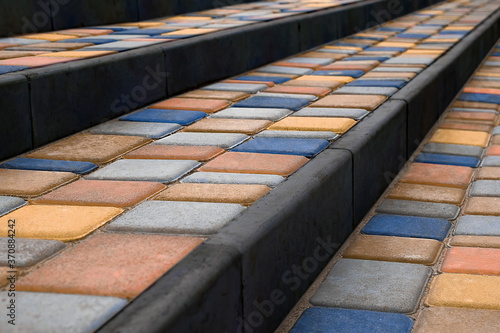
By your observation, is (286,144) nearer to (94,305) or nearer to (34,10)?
(94,305)

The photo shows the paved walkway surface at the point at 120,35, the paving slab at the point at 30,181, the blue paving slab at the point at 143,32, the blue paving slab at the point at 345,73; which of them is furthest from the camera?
the blue paving slab at the point at 143,32

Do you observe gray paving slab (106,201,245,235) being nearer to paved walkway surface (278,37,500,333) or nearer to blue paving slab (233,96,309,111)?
paved walkway surface (278,37,500,333)

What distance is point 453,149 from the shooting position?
300 centimetres

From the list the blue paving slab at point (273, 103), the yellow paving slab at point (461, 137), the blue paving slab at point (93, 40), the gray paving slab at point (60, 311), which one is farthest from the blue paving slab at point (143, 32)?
the gray paving slab at point (60, 311)

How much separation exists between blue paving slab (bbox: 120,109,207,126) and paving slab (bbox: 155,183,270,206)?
0.77 meters

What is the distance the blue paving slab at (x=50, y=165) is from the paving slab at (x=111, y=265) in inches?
21.4

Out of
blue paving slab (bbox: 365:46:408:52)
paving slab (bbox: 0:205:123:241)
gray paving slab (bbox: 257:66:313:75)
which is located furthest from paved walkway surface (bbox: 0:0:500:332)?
blue paving slab (bbox: 365:46:408:52)

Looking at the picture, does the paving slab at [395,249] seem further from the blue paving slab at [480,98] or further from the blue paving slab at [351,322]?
the blue paving slab at [480,98]

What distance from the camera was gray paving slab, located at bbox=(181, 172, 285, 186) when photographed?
6.12ft

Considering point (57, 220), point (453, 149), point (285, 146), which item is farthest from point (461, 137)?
point (57, 220)

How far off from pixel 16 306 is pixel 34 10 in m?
2.80

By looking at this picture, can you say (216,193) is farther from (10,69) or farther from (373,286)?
(10,69)

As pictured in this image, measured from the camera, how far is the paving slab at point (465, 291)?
5.41 feet

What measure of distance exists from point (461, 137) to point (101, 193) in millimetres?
1866
